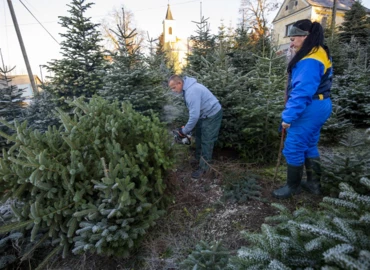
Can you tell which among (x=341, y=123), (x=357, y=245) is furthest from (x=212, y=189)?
(x=341, y=123)

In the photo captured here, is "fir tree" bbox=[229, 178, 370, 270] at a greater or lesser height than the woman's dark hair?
lesser

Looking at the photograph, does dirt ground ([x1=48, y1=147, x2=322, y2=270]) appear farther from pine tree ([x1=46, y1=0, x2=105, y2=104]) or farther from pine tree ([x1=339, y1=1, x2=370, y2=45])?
pine tree ([x1=339, y1=1, x2=370, y2=45])

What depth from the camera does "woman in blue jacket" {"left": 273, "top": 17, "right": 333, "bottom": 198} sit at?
2336 millimetres

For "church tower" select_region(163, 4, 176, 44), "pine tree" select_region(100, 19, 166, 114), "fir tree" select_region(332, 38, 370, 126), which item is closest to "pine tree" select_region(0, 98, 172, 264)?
"pine tree" select_region(100, 19, 166, 114)

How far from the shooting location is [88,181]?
2.15 metres

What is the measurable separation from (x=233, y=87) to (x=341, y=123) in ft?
8.04

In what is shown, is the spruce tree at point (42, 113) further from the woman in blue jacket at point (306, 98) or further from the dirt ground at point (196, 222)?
the woman in blue jacket at point (306, 98)

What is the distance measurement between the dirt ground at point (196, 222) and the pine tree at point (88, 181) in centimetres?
23

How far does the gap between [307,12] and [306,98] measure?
27.3 m

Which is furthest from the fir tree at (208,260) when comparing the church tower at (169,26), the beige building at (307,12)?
the church tower at (169,26)

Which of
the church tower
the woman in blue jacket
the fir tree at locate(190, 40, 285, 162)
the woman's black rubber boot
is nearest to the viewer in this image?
the woman in blue jacket

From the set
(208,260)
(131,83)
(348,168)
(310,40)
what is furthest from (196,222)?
(131,83)

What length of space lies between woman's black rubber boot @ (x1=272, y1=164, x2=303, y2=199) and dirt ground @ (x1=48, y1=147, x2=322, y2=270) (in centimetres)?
7

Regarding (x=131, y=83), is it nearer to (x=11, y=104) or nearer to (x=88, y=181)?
(x=88, y=181)
